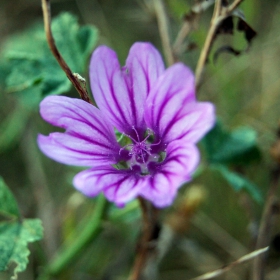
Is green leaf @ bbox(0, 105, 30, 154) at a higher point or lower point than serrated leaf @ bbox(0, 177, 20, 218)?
lower

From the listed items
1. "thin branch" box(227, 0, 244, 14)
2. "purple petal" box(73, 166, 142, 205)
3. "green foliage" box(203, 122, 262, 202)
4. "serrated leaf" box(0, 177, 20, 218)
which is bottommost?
"green foliage" box(203, 122, 262, 202)

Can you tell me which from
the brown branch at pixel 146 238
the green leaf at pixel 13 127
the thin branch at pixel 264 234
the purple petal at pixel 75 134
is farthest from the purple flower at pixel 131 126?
the green leaf at pixel 13 127

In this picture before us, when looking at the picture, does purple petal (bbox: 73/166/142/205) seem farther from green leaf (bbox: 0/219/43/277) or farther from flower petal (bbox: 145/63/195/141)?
green leaf (bbox: 0/219/43/277)

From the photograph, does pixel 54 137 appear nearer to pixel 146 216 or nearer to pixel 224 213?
pixel 146 216

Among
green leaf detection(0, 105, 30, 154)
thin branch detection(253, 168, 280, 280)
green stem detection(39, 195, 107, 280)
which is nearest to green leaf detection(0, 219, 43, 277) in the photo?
green stem detection(39, 195, 107, 280)

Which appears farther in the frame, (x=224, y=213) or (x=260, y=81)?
(x=260, y=81)

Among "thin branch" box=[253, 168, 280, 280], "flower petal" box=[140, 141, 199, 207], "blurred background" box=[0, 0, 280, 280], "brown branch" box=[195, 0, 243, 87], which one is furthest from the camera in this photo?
"blurred background" box=[0, 0, 280, 280]

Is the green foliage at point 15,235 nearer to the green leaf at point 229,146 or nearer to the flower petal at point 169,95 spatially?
the flower petal at point 169,95

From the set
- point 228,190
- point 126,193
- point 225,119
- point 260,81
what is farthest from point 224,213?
point 126,193
